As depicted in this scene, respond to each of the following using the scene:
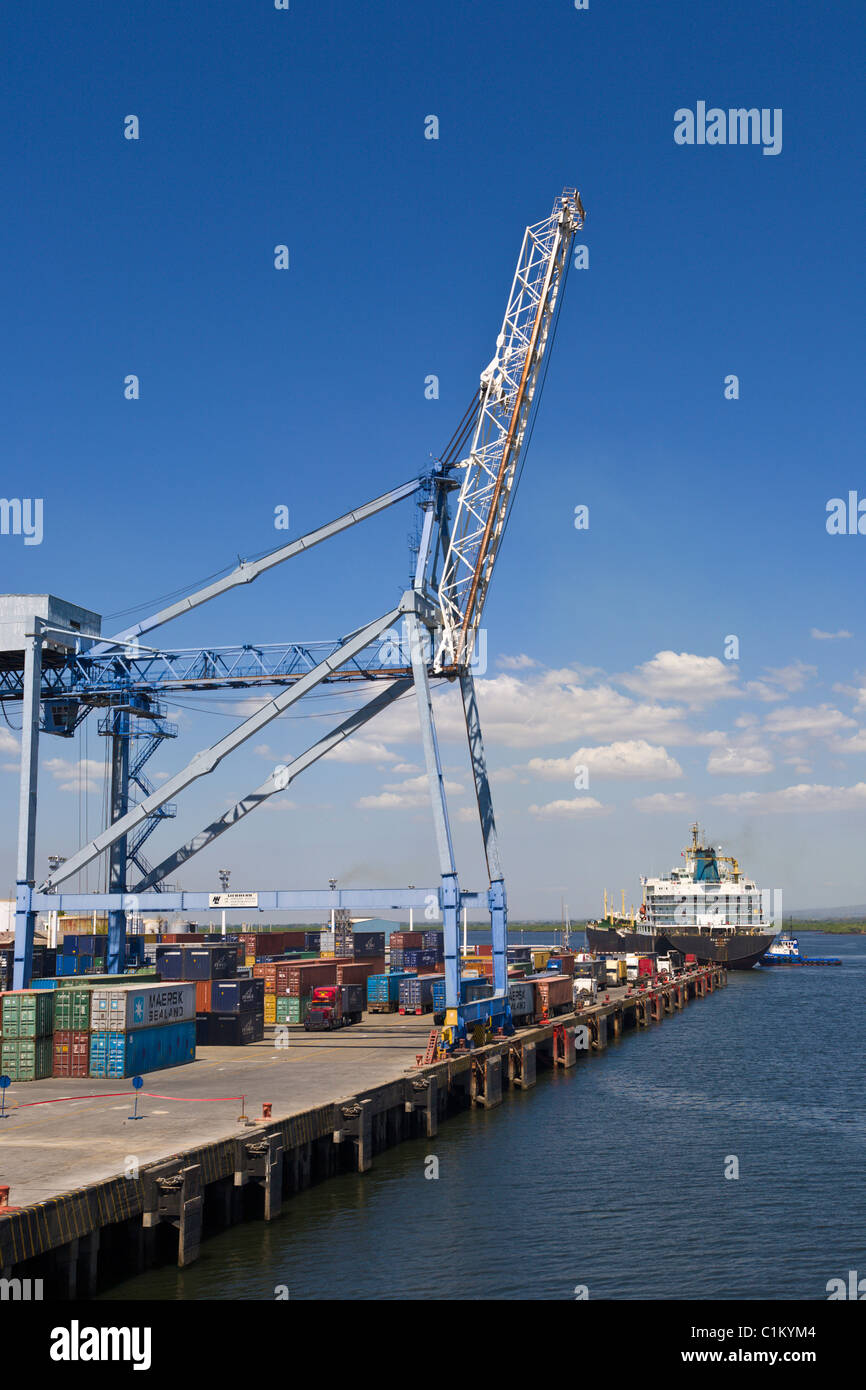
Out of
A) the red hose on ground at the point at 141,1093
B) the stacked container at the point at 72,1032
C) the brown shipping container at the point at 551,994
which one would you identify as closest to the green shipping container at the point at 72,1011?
the stacked container at the point at 72,1032

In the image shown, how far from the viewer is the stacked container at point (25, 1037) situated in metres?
41.9

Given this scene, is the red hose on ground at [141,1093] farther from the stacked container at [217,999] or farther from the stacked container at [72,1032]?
the stacked container at [217,999]

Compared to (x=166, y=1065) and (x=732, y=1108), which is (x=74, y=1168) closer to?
(x=166, y=1065)

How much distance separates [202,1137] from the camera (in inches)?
1175

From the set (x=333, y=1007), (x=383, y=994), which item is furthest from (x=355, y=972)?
(x=333, y=1007)

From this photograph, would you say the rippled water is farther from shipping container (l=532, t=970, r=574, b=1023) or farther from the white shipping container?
the white shipping container

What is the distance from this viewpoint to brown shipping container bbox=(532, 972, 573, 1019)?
6462 cm

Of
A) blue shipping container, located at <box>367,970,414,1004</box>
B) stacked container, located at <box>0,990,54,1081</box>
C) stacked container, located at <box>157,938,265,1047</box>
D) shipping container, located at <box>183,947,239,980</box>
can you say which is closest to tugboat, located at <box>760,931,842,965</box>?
blue shipping container, located at <box>367,970,414,1004</box>

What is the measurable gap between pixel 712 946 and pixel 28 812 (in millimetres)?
98798

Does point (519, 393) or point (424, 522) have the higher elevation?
point (519, 393)

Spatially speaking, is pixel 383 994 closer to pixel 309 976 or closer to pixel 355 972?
pixel 355 972

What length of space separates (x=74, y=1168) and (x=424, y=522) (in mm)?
37496
